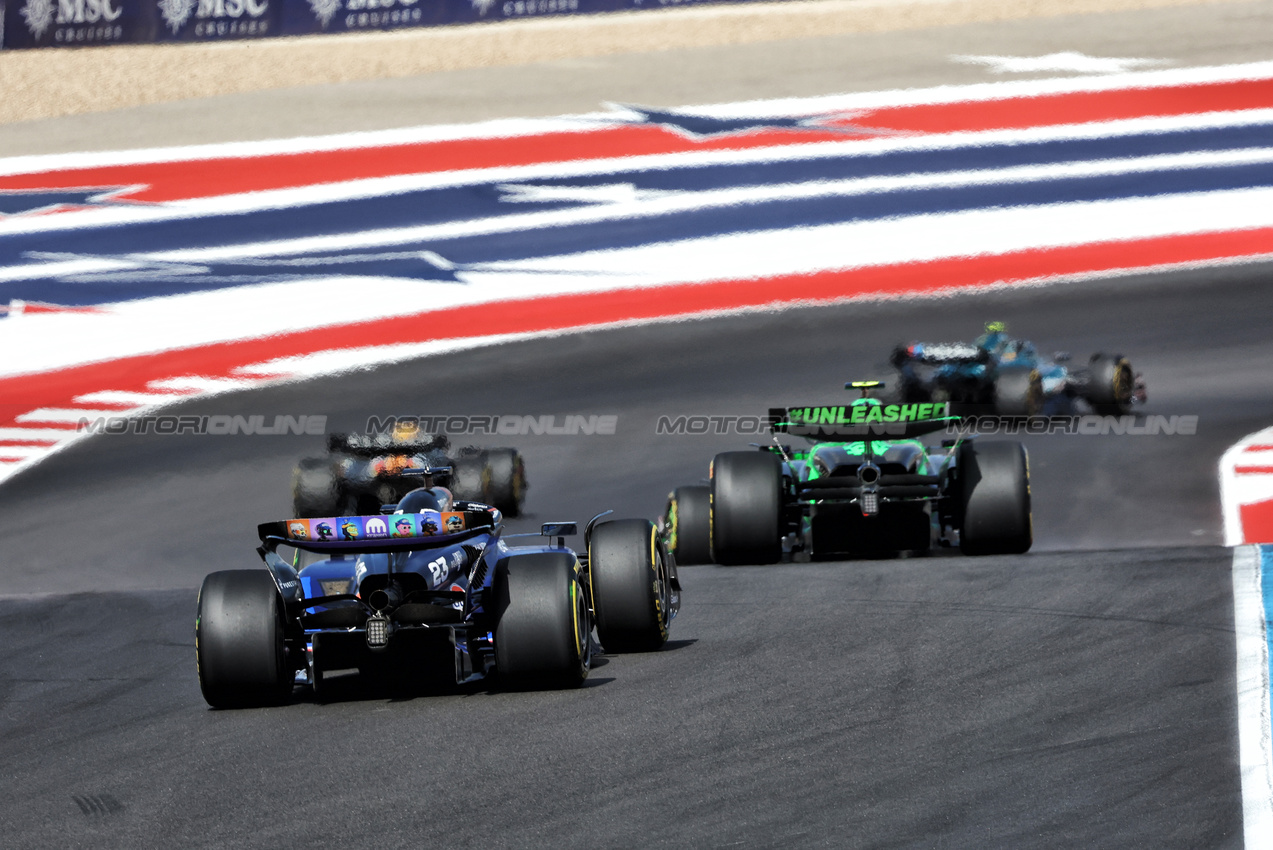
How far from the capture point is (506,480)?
17.0 m

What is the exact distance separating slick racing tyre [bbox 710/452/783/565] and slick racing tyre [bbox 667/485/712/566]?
23.8 inches

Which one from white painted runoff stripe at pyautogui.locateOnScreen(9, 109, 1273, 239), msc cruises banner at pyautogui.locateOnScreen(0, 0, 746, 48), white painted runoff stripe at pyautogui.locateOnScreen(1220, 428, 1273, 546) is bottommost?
white painted runoff stripe at pyautogui.locateOnScreen(1220, 428, 1273, 546)

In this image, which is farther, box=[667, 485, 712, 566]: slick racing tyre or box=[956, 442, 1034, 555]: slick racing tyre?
box=[667, 485, 712, 566]: slick racing tyre

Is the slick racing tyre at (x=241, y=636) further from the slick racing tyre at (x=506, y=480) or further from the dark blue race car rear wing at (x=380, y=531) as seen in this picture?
the slick racing tyre at (x=506, y=480)

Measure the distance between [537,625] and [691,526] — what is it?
5168mm

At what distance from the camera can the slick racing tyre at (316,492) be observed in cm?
1662

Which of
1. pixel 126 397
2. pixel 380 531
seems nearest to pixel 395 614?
pixel 380 531

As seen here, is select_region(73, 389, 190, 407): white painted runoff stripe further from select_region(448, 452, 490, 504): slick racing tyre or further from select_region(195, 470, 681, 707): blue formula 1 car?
select_region(195, 470, 681, 707): blue formula 1 car

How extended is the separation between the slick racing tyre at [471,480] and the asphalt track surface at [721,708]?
559mm

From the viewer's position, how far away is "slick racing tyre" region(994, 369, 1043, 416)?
18.5m

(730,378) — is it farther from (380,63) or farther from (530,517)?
(380,63)

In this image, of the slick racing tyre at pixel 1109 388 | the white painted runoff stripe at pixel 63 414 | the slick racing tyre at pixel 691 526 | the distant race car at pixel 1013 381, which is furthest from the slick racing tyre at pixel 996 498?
the white painted runoff stripe at pixel 63 414
